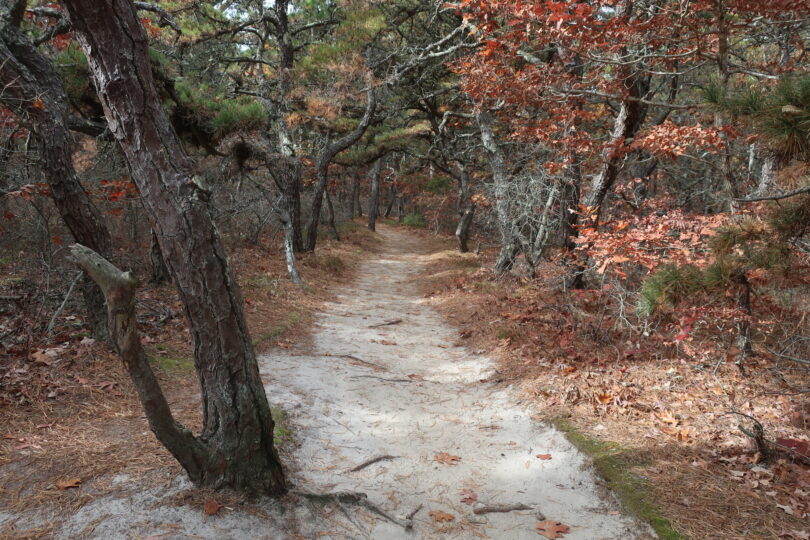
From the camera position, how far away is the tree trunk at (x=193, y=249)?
7.91 ft

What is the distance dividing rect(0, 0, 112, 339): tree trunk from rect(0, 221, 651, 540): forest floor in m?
1.31

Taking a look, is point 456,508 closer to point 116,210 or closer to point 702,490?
point 702,490

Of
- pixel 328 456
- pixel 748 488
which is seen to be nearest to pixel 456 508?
pixel 328 456

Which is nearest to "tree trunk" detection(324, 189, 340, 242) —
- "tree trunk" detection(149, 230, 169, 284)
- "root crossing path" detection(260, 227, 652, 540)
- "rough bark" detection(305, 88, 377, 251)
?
"rough bark" detection(305, 88, 377, 251)

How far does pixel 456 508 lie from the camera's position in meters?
3.48

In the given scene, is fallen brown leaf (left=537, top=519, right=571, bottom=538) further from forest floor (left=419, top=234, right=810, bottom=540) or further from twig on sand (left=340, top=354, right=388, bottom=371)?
twig on sand (left=340, top=354, right=388, bottom=371)

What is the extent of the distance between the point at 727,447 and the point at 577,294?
170 inches

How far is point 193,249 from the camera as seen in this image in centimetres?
268

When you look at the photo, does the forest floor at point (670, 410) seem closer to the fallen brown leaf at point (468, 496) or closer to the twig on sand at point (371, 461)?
the fallen brown leaf at point (468, 496)

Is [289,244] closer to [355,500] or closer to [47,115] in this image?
[47,115]

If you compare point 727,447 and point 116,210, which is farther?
point 116,210

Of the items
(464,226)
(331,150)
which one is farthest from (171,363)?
(464,226)

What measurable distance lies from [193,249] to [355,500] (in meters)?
2.17

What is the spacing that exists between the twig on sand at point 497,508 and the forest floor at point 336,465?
2 cm
